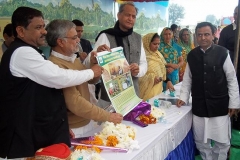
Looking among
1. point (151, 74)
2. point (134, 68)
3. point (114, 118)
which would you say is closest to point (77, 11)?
point (151, 74)

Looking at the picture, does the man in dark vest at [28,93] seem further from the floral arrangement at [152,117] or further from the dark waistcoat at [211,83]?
the dark waistcoat at [211,83]

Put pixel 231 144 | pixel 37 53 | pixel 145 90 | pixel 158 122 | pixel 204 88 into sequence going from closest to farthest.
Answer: pixel 37 53, pixel 158 122, pixel 204 88, pixel 231 144, pixel 145 90

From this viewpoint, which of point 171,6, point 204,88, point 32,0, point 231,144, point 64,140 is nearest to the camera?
point 64,140

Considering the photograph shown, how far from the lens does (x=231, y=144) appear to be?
2.54m

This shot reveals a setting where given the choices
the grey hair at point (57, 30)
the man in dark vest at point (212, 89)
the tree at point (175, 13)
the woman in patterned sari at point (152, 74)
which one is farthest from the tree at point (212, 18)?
the grey hair at point (57, 30)

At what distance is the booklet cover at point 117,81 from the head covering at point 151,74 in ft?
3.12

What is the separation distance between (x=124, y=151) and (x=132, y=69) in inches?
32.2

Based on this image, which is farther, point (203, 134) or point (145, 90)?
point (145, 90)

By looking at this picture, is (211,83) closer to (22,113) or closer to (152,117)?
(152,117)

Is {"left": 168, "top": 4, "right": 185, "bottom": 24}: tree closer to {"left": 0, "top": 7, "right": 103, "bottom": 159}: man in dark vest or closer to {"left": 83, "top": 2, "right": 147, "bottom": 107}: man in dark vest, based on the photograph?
{"left": 83, "top": 2, "right": 147, "bottom": 107}: man in dark vest

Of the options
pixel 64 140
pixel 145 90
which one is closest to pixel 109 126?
pixel 64 140

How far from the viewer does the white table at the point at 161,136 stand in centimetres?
142

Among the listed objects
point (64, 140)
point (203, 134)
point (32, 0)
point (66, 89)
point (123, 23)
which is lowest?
point (203, 134)

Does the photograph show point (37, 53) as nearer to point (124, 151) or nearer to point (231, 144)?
point (124, 151)
